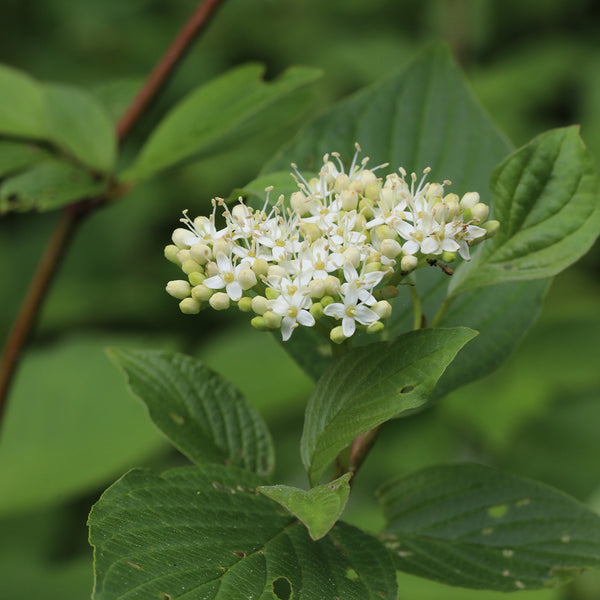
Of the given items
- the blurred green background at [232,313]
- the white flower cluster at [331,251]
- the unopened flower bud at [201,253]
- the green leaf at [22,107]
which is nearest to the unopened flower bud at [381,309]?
the white flower cluster at [331,251]

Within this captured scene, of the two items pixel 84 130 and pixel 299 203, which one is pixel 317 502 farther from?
pixel 84 130

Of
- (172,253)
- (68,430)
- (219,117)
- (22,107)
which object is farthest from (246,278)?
(68,430)

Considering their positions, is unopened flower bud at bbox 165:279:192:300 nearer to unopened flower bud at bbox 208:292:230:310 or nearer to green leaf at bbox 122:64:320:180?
unopened flower bud at bbox 208:292:230:310

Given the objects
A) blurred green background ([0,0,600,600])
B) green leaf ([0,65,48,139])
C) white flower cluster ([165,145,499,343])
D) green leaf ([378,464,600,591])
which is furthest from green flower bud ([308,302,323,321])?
green leaf ([0,65,48,139])

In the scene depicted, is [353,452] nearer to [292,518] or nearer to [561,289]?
[292,518]

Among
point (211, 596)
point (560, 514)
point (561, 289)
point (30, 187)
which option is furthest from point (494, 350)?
point (561, 289)

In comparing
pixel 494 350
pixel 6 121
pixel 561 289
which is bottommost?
pixel 561 289

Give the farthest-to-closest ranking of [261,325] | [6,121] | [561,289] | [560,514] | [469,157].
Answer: [561,289], [6,121], [469,157], [560,514], [261,325]
